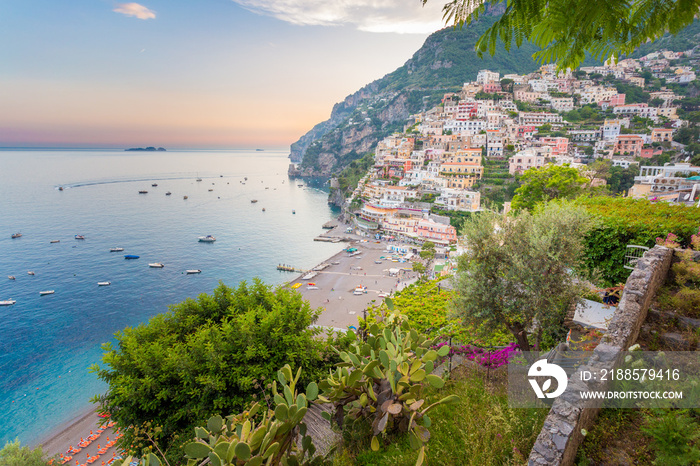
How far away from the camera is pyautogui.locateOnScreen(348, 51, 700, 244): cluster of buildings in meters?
46.9

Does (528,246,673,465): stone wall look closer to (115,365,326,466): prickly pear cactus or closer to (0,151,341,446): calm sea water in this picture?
(115,365,326,466): prickly pear cactus

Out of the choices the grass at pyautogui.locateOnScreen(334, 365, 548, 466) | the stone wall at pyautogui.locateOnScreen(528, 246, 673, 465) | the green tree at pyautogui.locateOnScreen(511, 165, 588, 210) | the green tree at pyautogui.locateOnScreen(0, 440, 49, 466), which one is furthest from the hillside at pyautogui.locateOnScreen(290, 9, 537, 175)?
the grass at pyautogui.locateOnScreen(334, 365, 548, 466)

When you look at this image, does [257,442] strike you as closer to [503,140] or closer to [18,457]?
[18,457]

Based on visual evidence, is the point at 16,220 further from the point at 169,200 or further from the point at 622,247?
the point at 622,247

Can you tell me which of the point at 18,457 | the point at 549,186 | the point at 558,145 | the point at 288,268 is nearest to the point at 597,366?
the point at 18,457

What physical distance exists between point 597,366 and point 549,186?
15.6 m

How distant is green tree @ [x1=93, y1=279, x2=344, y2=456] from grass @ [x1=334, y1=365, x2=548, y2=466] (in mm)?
2111

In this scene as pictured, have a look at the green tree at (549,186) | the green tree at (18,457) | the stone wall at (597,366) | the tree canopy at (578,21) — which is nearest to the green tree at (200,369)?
the stone wall at (597,366)

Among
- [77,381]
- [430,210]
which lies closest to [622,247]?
[77,381]

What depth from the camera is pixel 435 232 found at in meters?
40.2

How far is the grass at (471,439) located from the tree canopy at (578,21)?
3.08m

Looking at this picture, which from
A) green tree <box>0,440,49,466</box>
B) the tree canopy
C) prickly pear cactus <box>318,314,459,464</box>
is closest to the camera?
the tree canopy

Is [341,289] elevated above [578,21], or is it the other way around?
[578,21]

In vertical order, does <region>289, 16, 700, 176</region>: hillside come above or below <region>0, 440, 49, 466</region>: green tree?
above
